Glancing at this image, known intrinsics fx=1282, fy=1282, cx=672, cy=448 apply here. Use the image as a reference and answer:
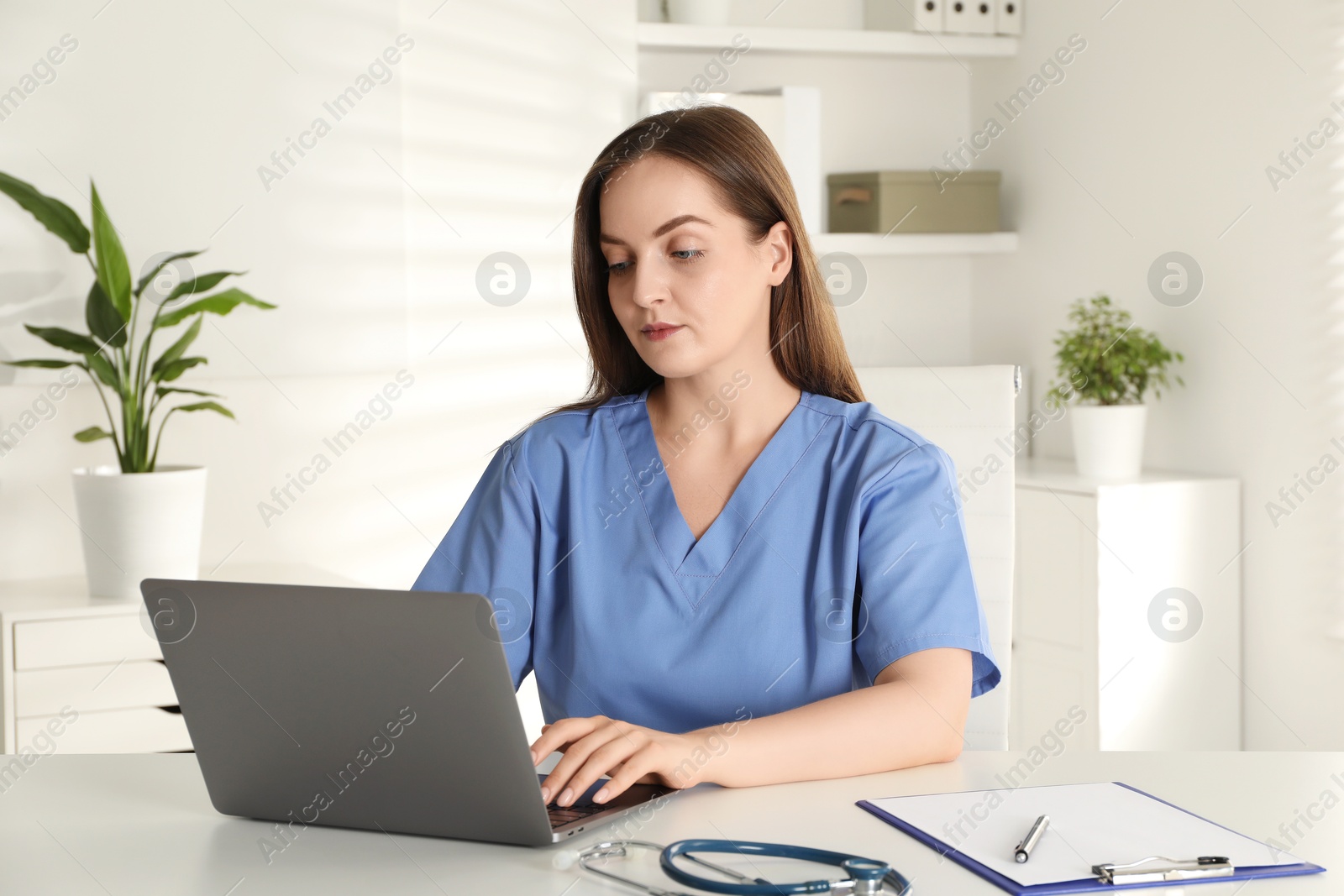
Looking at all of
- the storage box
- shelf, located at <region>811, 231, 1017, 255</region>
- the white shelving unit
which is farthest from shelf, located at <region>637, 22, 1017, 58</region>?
shelf, located at <region>811, 231, 1017, 255</region>

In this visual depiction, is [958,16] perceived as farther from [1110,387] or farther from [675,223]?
[675,223]

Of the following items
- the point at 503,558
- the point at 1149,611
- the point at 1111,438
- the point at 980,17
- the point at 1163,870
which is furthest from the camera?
the point at 980,17

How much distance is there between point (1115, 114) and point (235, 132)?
1.99 meters

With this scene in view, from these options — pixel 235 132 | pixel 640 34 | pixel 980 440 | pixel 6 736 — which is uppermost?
pixel 640 34

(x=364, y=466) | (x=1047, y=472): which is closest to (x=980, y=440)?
(x=1047, y=472)

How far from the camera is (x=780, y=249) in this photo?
1464 millimetres

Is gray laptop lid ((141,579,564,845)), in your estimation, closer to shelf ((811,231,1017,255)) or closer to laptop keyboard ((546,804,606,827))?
laptop keyboard ((546,804,606,827))

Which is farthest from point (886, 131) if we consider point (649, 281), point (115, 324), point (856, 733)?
point (856, 733)

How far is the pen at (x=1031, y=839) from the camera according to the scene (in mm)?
875

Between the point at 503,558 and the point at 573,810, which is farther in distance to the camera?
the point at 503,558

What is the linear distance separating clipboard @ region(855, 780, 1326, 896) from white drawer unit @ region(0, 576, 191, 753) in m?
1.70

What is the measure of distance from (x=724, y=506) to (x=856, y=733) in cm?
32

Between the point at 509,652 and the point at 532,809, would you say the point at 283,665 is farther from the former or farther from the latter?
the point at 509,652

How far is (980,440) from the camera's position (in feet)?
5.34
